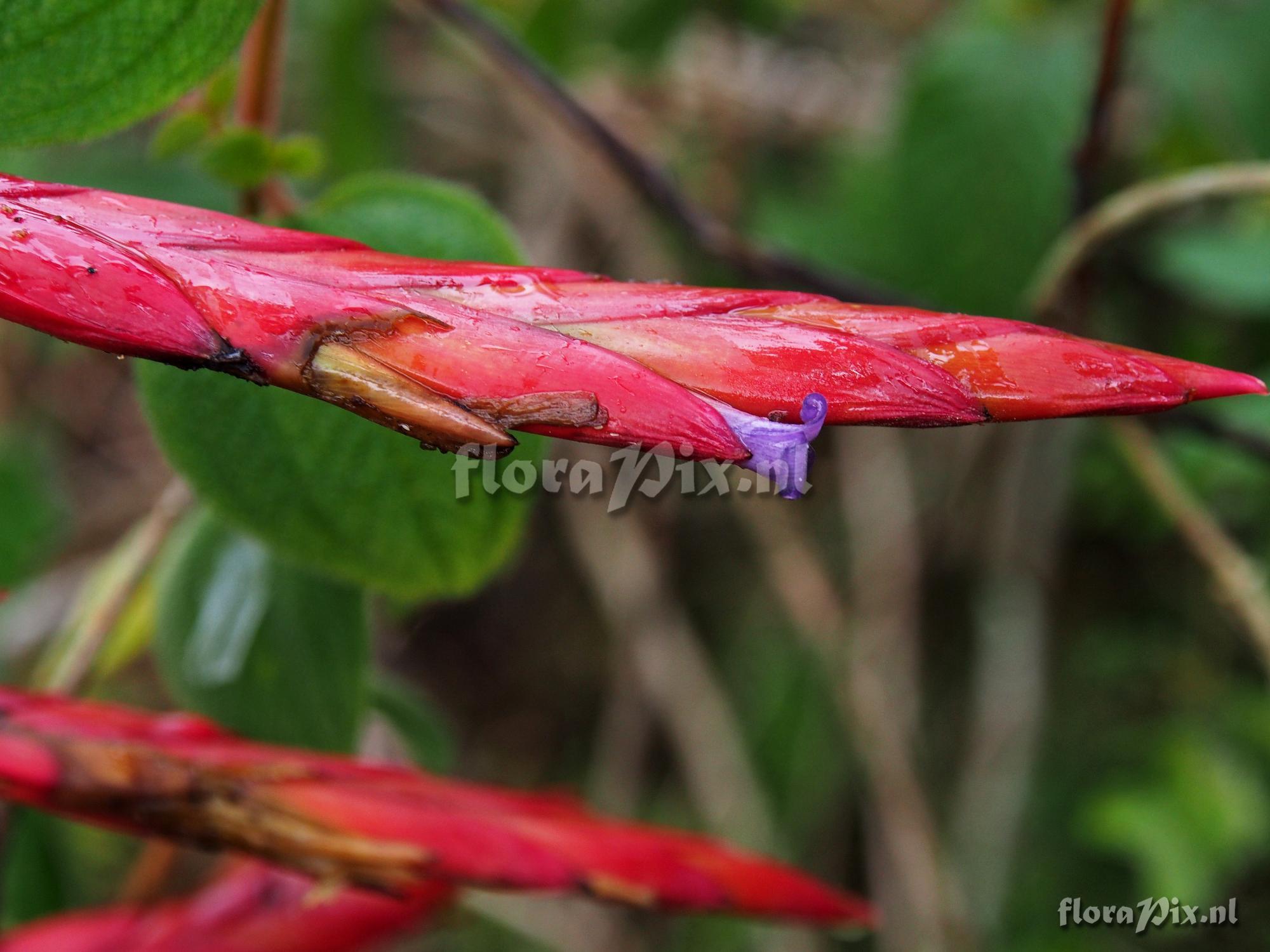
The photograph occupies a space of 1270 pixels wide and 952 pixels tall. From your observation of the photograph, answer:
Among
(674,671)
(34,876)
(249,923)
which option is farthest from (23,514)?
(674,671)

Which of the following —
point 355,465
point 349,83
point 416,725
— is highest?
point 349,83

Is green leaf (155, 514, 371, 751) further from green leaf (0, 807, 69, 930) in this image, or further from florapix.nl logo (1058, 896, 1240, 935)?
florapix.nl logo (1058, 896, 1240, 935)

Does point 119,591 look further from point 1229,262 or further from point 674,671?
point 1229,262

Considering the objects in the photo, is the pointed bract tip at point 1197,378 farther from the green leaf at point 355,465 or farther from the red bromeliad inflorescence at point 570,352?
the green leaf at point 355,465

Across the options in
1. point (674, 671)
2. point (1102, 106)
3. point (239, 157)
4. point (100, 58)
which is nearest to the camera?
point (100, 58)

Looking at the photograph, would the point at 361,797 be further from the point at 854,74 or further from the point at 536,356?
the point at 854,74
